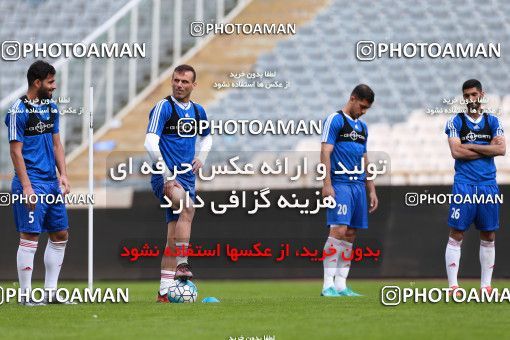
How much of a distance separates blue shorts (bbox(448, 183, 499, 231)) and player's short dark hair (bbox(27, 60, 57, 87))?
11.3ft

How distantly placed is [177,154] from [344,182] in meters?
1.85

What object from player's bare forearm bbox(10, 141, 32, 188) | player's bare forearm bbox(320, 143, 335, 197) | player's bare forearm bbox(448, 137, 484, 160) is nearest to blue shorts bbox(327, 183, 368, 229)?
player's bare forearm bbox(320, 143, 335, 197)

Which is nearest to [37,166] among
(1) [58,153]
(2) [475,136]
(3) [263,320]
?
(1) [58,153]

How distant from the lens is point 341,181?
1062cm

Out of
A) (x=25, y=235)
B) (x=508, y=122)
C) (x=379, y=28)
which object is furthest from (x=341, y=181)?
(x=379, y=28)

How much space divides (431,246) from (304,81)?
17.5ft

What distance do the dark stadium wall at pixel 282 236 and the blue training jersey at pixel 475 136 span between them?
15.9 ft

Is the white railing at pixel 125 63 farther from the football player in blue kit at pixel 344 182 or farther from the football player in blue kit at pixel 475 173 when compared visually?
the football player in blue kit at pixel 475 173

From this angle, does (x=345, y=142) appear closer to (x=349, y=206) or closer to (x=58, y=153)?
(x=349, y=206)

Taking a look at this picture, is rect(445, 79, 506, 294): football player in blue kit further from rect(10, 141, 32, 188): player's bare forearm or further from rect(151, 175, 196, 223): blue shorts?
rect(10, 141, 32, 188): player's bare forearm

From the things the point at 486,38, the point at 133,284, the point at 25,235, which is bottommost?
the point at 133,284

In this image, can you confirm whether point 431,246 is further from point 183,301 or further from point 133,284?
point 183,301

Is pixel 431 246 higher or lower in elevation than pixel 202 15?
lower

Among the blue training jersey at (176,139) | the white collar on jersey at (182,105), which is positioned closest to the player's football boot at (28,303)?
the blue training jersey at (176,139)
